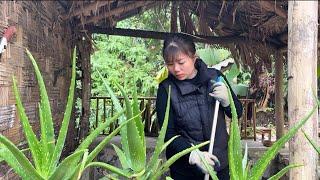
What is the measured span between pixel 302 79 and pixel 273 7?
1.52m

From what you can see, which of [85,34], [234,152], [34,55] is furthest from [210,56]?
[234,152]

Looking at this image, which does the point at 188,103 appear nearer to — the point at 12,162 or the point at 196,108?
the point at 196,108

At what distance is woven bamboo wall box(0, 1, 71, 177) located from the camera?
7.24 ft

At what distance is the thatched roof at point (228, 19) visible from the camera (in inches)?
142

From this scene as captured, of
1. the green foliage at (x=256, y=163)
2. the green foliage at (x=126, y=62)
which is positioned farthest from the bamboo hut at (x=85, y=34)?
the green foliage at (x=126, y=62)

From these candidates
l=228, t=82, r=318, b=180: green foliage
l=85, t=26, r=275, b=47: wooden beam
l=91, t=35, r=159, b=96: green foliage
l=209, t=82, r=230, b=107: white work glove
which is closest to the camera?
l=228, t=82, r=318, b=180: green foliage

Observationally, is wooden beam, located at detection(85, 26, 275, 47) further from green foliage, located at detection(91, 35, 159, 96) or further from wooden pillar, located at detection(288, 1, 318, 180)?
green foliage, located at detection(91, 35, 159, 96)

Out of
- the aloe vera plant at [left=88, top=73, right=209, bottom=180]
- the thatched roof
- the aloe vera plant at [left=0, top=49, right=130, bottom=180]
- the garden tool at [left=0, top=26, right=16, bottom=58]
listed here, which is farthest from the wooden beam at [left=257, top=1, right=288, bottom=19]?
the aloe vera plant at [left=0, top=49, right=130, bottom=180]

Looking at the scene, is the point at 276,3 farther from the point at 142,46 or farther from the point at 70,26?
the point at 142,46

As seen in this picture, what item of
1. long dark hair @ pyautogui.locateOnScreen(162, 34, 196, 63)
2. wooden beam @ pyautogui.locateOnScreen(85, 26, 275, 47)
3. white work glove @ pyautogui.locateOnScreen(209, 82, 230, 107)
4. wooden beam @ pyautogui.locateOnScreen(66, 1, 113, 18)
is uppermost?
wooden beam @ pyautogui.locateOnScreen(66, 1, 113, 18)

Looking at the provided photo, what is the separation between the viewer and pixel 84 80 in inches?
193

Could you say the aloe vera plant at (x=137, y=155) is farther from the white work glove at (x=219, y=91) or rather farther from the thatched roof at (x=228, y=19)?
the thatched roof at (x=228, y=19)

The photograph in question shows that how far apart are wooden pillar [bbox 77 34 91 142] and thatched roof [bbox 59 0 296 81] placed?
1.06ft

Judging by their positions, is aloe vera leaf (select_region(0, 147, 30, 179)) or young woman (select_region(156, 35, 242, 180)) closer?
aloe vera leaf (select_region(0, 147, 30, 179))
